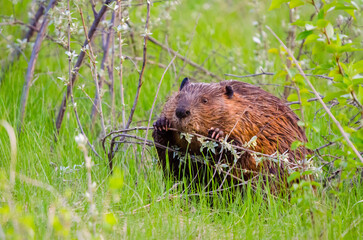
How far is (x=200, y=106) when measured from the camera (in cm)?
358

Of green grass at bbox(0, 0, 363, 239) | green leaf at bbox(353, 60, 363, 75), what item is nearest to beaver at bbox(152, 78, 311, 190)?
green grass at bbox(0, 0, 363, 239)

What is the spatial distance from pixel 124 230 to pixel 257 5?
4.30 meters

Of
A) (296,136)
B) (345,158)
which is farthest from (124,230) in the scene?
(296,136)

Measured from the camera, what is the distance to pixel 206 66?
625cm

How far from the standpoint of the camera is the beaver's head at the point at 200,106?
347 cm

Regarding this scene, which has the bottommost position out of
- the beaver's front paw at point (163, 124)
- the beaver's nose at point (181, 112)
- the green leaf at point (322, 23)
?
the beaver's front paw at point (163, 124)

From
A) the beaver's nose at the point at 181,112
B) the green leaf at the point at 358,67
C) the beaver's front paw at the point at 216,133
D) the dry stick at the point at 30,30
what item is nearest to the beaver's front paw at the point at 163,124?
the beaver's nose at the point at 181,112

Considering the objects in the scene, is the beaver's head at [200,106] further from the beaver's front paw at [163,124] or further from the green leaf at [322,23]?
the green leaf at [322,23]

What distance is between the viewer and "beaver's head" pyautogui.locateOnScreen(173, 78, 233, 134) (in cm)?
347

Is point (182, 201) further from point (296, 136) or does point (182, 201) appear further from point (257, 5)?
point (257, 5)

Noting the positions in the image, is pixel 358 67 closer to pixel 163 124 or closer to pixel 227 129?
pixel 227 129

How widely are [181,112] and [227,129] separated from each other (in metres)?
0.37

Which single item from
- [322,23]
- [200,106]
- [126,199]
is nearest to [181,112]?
[200,106]

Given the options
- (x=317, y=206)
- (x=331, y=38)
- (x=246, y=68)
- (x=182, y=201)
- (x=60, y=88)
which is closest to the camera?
(x=331, y=38)
